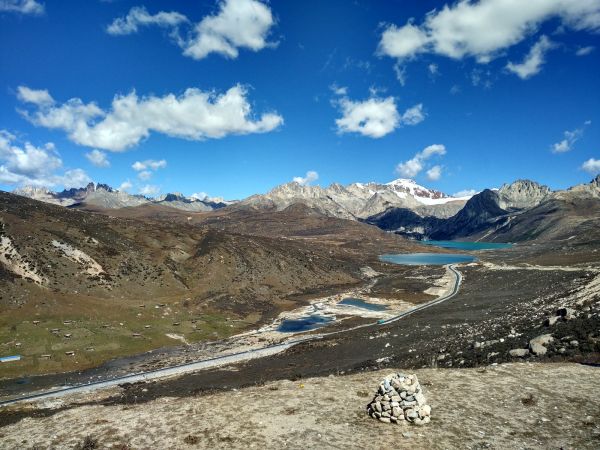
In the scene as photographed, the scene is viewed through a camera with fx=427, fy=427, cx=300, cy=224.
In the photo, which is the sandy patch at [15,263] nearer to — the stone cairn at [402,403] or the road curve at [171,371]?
the road curve at [171,371]

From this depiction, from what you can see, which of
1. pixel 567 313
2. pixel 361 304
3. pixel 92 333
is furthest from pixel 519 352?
pixel 361 304

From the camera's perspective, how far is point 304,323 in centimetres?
9738

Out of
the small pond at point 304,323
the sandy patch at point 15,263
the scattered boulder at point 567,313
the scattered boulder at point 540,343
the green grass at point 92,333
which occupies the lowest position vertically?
the small pond at point 304,323

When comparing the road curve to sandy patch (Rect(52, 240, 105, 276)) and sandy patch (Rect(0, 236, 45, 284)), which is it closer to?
sandy patch (Rect(0, 236, 45, 284))

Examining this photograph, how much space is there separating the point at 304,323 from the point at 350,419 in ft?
234

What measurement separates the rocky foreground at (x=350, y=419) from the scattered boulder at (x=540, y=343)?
12.5ft

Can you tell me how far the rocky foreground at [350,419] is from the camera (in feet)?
76.8

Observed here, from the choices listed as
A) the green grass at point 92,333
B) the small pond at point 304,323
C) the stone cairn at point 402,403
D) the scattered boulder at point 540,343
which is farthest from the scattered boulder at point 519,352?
the green grass at point 92,333

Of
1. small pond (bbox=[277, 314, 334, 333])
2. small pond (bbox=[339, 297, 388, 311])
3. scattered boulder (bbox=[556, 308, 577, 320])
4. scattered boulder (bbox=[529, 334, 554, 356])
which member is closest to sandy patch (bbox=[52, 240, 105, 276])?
small pond (bbox=[277, 314, 334, 333])

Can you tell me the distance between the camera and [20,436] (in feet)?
94.6

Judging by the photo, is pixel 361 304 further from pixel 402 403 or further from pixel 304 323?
pixel 402 403

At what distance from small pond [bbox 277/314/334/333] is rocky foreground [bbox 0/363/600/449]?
183ft

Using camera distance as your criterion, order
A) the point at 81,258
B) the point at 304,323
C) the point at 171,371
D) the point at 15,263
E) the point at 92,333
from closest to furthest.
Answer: the point at 171,371 < the point at 92,333 < the point at 15,263 < the point at 304,323 < the point at 81,258

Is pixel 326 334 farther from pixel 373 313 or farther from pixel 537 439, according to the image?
pixel 537 439
